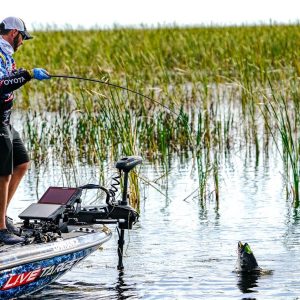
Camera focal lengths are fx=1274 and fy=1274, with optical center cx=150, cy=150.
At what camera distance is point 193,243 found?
36.9ft

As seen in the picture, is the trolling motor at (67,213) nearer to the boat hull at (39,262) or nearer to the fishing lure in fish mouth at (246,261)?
the boat hull at (39,262)

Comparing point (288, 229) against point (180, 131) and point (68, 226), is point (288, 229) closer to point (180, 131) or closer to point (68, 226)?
point (68, 226)

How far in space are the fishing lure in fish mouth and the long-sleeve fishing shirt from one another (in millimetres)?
2148

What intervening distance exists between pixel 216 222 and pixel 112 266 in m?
2.37

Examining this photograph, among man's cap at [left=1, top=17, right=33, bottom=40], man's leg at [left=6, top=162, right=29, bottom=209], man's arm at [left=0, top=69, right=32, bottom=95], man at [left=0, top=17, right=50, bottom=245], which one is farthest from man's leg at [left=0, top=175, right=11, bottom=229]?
man's cap at [left=1, top=17, right=33, bottom=40]

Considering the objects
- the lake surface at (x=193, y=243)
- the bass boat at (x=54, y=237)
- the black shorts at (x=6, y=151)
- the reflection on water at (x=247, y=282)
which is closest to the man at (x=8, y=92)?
the black shorts at (x=6, y=151)

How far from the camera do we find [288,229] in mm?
11922

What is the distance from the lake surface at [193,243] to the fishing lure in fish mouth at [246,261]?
0.09 m

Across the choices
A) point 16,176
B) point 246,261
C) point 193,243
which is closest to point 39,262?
point 16,176

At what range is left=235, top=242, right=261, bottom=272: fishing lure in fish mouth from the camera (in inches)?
388

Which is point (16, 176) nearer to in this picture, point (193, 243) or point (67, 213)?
point (67, 213)

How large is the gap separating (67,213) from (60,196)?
0.17 m

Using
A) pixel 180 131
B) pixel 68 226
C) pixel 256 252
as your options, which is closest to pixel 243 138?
pixel 180 131

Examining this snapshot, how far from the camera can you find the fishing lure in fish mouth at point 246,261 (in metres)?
9.85
